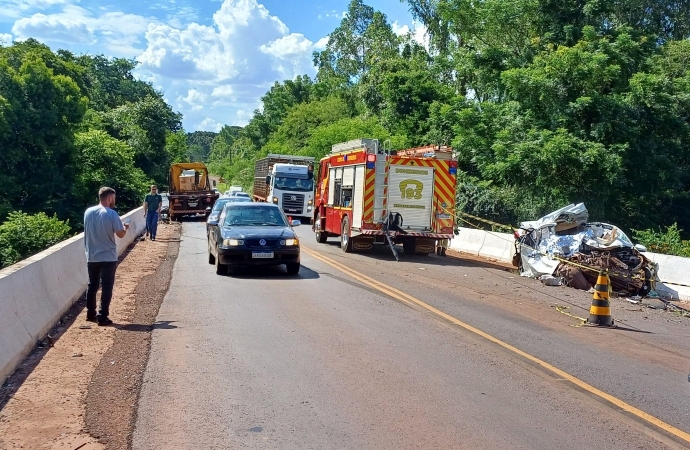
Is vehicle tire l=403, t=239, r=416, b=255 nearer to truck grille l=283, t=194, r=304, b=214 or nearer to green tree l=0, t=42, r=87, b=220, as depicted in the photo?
truck grille l=283, t=194, r=304, b=214

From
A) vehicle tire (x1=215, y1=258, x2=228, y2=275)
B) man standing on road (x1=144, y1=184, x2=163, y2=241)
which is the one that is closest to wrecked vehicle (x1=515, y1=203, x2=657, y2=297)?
vehicle tire (x1=215, y1=258, x2=228, y2=275)

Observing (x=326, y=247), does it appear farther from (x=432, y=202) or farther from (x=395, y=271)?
(x=395, y=271)

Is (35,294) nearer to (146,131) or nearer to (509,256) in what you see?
(509,256)

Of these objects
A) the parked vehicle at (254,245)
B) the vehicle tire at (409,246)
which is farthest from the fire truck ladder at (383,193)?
the parked vehicle at (254,245)

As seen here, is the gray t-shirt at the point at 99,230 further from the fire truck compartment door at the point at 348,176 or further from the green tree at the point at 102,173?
the green tree at the point at 102,173

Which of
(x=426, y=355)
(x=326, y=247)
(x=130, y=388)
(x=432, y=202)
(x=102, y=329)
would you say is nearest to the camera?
(x=130, y=388)

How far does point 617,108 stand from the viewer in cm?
2447

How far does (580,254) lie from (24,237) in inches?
689

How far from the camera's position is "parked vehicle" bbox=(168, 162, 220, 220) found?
35.8 m

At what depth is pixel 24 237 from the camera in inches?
909

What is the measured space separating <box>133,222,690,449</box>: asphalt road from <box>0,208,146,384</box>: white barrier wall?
1.32m

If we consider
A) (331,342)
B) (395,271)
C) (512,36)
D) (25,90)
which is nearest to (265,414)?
(331,342)

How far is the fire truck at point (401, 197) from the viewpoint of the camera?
62.4 ft

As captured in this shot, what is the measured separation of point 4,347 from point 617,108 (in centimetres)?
2249
